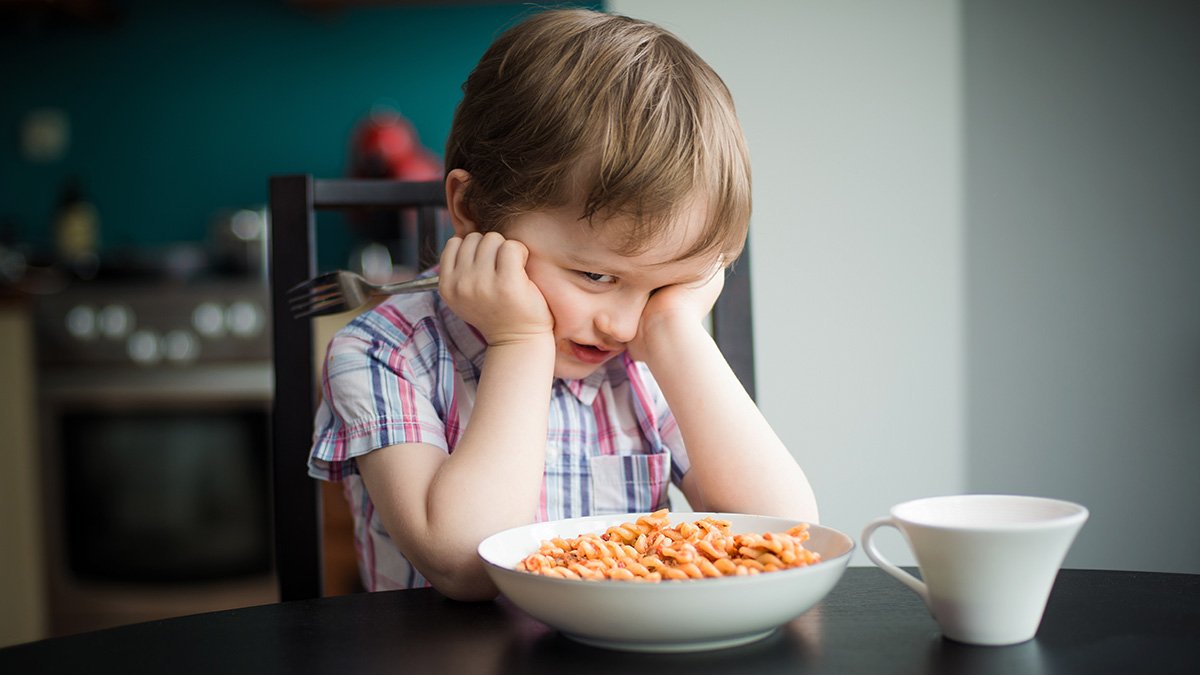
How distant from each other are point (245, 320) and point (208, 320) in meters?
0.09

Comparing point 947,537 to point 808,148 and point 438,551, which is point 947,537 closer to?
point 438,551

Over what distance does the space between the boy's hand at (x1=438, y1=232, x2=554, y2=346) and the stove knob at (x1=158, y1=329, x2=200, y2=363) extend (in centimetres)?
198

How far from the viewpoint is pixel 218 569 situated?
2.65 m

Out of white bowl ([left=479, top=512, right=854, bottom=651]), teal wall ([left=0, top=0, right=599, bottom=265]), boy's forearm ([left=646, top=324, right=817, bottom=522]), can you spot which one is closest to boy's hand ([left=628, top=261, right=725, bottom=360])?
boy's forearm ([left=646, top=324, right=817, bottom=522])

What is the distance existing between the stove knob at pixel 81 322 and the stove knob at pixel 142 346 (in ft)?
0.30

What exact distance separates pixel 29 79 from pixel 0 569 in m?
1.54

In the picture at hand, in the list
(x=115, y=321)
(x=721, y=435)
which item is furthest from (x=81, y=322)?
(x=721, y=435)

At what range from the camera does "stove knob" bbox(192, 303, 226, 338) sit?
2627 mm

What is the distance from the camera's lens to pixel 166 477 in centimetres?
265

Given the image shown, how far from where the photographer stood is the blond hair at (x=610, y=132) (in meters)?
0.79

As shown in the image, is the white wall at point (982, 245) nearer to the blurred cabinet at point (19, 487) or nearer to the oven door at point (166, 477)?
the oven door at point (166, 477)

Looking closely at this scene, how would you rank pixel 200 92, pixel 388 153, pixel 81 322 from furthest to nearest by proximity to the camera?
pixel 200 92
pixel 388 153
pixel 81 322

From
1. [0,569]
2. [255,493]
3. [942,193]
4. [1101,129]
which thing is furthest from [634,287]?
[0,569]

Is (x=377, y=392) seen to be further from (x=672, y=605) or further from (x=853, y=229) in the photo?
(x=853, y=229)
